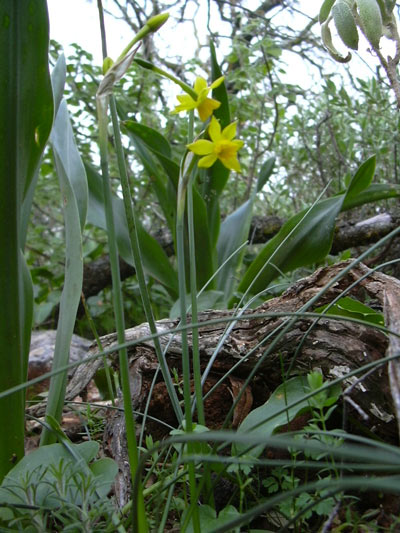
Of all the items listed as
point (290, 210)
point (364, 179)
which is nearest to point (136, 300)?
point (290, 210)

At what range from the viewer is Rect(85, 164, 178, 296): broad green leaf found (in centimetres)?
181

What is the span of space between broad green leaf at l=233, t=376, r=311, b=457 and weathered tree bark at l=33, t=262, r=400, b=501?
0.16 ft

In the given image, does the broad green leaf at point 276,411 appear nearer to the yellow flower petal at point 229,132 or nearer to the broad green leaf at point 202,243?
the yellow flower petal at point 229,132

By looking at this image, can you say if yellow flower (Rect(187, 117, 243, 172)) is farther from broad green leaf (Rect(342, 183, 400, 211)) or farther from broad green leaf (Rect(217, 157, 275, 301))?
broad green leaf (Rect(217, 157, 275, 301))

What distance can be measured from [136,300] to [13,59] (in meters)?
1.87

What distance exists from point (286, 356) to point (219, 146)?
0.41 meters

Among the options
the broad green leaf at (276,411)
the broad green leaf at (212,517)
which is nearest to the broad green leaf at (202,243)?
the broad green leaf at (276,411)

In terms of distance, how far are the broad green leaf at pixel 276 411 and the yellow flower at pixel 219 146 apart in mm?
276

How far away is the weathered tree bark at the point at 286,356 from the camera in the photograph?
0.72 metres

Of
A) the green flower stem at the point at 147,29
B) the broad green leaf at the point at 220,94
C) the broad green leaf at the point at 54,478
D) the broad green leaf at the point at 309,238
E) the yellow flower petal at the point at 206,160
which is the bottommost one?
the broad green leaf at the point at 54,478

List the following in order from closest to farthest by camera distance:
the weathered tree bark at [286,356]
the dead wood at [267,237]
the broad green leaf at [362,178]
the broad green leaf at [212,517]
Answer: the broad green leaf at [212,517] < the weathered tree bark at [286,356] < the broad green leaf at [362,178] < the dead wood at [267,237]

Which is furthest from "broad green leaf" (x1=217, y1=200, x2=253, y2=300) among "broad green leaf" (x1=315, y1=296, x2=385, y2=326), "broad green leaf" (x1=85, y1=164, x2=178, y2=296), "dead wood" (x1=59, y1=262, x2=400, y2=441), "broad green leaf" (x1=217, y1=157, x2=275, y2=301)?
"broad green leaf" (x1=315, y1=296, x2=385, y2=326)

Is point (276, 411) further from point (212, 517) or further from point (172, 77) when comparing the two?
point (172, 77)

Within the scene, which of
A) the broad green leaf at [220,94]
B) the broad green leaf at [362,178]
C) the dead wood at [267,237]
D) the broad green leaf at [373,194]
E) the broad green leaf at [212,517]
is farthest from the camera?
the dead wood at [267,237]
